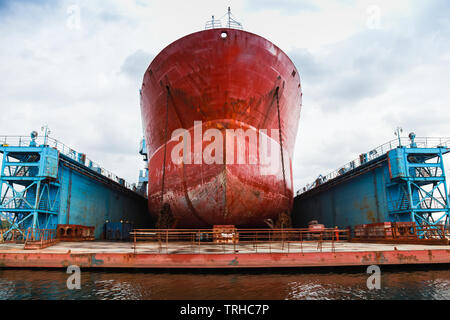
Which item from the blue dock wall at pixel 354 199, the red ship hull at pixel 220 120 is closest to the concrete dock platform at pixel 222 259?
the red ship hull at pixel 220 120

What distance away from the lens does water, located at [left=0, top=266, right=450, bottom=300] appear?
4.73 meters

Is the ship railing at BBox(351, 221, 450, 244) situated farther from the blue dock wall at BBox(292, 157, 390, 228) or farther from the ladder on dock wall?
the ladder on dock wall

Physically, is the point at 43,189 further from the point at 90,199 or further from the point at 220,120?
the point at 220,120

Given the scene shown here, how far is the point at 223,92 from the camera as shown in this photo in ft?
32.1

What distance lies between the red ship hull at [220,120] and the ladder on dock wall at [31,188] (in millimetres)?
4462

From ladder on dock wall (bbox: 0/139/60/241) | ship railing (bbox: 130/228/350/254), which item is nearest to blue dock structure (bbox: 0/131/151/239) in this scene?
ladder on dock wall (bbox: 0/139/60/241)

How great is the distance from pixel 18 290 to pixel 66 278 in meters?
0.95

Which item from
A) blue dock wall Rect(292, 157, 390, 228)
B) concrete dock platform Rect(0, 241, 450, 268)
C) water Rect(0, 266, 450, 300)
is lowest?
water Rect(0, 266, 450, 300)

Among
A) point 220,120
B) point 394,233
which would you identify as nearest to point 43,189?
point 220,120

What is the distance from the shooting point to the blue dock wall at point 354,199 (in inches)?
518

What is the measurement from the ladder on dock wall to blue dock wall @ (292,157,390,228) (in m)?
14.3

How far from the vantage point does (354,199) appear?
15.2 meters
